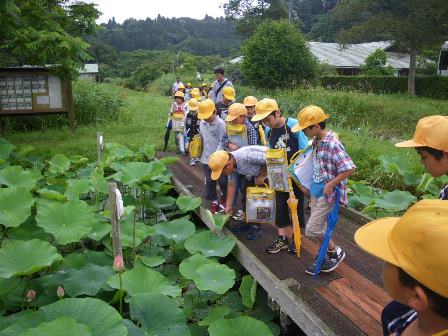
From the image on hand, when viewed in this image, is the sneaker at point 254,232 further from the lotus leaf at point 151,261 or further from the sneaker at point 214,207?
the lotus leaf at point 151,261

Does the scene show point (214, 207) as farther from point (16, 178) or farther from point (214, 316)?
point (16, 178)

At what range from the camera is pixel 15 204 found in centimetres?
416

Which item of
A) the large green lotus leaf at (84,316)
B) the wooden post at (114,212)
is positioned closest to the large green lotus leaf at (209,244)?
the wooden post at (114,212)

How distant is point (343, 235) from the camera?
4.68 m

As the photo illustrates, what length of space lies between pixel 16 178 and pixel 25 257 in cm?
239

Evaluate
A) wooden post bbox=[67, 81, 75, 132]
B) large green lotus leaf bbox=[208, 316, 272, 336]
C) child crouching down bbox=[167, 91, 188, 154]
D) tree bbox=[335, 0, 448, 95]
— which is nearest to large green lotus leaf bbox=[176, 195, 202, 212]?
large green lotus leaf bbox=[208, 316, 272, 336]

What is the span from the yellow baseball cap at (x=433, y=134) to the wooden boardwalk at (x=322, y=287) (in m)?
1.33

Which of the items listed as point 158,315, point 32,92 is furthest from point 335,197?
point 32,92

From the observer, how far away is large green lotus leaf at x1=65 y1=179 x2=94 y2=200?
502cm

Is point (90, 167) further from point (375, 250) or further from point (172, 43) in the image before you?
point (172, 43)

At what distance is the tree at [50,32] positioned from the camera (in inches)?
324

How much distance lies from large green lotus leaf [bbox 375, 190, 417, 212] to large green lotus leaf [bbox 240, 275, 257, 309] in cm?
200

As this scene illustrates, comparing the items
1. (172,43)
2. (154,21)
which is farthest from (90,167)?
Result: (154,21)

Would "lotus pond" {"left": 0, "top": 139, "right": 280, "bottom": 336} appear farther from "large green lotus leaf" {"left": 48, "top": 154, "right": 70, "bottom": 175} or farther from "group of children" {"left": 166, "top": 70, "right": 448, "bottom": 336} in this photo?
"large green lotus leaf" {"left": 48, "top": 154, "right": 70, "bottom": 175}
